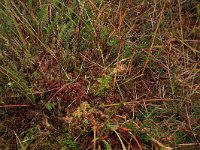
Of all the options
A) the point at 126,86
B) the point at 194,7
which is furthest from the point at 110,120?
the point at 194,7

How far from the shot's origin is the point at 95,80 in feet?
6.33

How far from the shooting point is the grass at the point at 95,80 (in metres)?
1.72

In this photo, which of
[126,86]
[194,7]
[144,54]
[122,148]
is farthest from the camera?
[194,7]

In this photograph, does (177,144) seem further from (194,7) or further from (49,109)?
(194,7)

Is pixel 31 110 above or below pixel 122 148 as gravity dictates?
above

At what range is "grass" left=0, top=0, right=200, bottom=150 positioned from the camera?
1.72m

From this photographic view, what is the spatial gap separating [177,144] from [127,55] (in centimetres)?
64

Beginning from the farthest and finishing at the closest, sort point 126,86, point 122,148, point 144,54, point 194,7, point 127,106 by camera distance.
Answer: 1. point 194,7
2. point 144,54
3. point 126,86
4. point 127,106
5. point 122,148

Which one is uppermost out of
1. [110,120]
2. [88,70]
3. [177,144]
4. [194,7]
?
[194,7]

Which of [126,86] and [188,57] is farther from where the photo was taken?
[188,57]

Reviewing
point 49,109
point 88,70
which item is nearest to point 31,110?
point 49,109

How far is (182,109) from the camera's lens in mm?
1887

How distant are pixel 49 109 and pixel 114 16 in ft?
2.63

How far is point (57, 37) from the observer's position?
2.04 m
